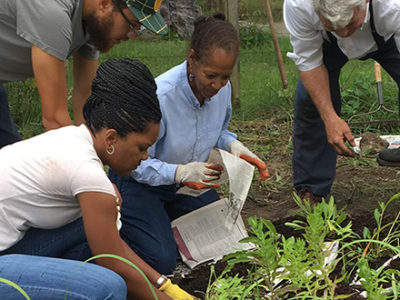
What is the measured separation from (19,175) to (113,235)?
0.35 meters

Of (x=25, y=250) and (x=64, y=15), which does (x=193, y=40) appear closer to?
(x=64, y=15)

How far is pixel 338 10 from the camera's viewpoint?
103 inches

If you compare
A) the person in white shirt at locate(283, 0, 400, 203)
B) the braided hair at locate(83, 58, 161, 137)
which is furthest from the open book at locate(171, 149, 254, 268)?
the braided hair at locate(83, 58, 161, 137)

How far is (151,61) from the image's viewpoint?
6332 millimetres

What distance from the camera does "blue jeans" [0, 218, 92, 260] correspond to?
7.29 feet

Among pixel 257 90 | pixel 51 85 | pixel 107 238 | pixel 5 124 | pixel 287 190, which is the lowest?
pixel 257 90

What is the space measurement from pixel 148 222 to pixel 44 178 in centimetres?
103

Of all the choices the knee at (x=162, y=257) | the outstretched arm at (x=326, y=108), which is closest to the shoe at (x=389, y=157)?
the outstretched arm at (x=326, y=108)

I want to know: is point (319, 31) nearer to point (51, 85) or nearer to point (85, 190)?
point (51, 85)

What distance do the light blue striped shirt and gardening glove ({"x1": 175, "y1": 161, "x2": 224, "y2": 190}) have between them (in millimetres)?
46

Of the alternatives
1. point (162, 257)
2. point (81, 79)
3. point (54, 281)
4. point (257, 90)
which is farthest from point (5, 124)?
point (257, 90)

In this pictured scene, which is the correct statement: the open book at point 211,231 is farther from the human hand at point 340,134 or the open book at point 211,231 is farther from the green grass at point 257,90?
the green grass at point 257,90

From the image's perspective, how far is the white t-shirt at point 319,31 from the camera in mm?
2893

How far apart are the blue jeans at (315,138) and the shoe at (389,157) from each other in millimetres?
578
